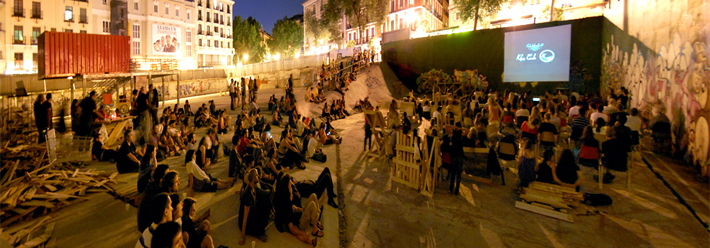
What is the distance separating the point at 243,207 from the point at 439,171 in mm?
4365

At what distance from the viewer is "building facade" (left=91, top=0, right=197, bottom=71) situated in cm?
4078

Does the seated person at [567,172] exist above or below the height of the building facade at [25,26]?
below

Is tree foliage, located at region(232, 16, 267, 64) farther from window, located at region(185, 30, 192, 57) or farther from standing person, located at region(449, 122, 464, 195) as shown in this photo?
standing person, located at region(449, 122, 464, 195)

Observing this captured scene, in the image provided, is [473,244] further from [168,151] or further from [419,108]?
[419,108]

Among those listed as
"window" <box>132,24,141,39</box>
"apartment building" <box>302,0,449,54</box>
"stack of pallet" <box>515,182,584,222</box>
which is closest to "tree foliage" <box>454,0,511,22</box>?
"apartment building" <box>302,0,449,54</box>

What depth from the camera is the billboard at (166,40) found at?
1777 inches

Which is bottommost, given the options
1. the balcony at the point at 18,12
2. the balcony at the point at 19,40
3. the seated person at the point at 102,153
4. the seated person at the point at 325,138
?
the seated person at the point at 102,153

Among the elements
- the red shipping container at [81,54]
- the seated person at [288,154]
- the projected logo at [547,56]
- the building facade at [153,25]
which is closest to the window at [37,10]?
the building facade at [153,25]

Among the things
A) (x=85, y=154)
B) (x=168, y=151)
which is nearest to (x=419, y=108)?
(x=168, y=151)

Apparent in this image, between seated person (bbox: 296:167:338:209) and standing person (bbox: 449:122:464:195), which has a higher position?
standing person (bbox: 449:122:464:195)

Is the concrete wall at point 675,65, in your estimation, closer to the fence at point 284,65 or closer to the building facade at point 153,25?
the fence at point 284,65

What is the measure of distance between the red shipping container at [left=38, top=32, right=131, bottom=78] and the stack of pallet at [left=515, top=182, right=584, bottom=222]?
16788mm

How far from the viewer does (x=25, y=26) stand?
31453mm

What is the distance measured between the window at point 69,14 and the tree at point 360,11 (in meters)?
25.9
